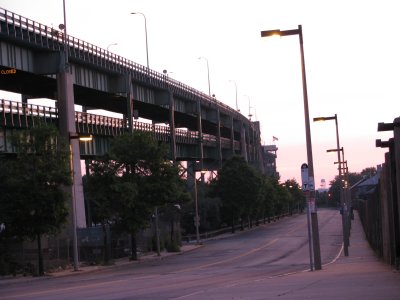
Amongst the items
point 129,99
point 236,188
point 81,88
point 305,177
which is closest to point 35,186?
point 305,177

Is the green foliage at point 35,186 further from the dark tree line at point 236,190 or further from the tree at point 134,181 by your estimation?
the dark tree line at point 236,190

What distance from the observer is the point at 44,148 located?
39.6 metres

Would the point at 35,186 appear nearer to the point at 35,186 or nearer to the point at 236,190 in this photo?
the point at 35,186

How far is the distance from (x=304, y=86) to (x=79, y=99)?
4231cm

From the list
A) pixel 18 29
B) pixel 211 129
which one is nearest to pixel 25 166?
pixel 18 29

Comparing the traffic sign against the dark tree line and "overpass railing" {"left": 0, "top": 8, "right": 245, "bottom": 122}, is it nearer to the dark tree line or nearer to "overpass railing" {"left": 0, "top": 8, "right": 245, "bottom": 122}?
"overpass railing" {"left": 0, "top": 8, "right": 245, "bottom": 122}

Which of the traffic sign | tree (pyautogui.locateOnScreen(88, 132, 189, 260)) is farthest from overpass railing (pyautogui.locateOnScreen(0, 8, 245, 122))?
the traffic sign

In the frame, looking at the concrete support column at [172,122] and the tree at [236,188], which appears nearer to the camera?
the concrete support column at [172,122]

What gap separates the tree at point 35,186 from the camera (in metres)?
38.3

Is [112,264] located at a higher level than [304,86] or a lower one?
lower

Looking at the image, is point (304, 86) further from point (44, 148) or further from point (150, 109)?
point (150, 109)

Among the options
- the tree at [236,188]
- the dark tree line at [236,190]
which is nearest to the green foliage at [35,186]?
the dark tree line at [236,190]

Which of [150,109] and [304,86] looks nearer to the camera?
[304,86]

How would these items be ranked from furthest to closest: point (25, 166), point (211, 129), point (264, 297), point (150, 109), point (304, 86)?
point (211, 129) → point (150, 109) → point (25, 166) → point (304, 86) → point (264, 297)
